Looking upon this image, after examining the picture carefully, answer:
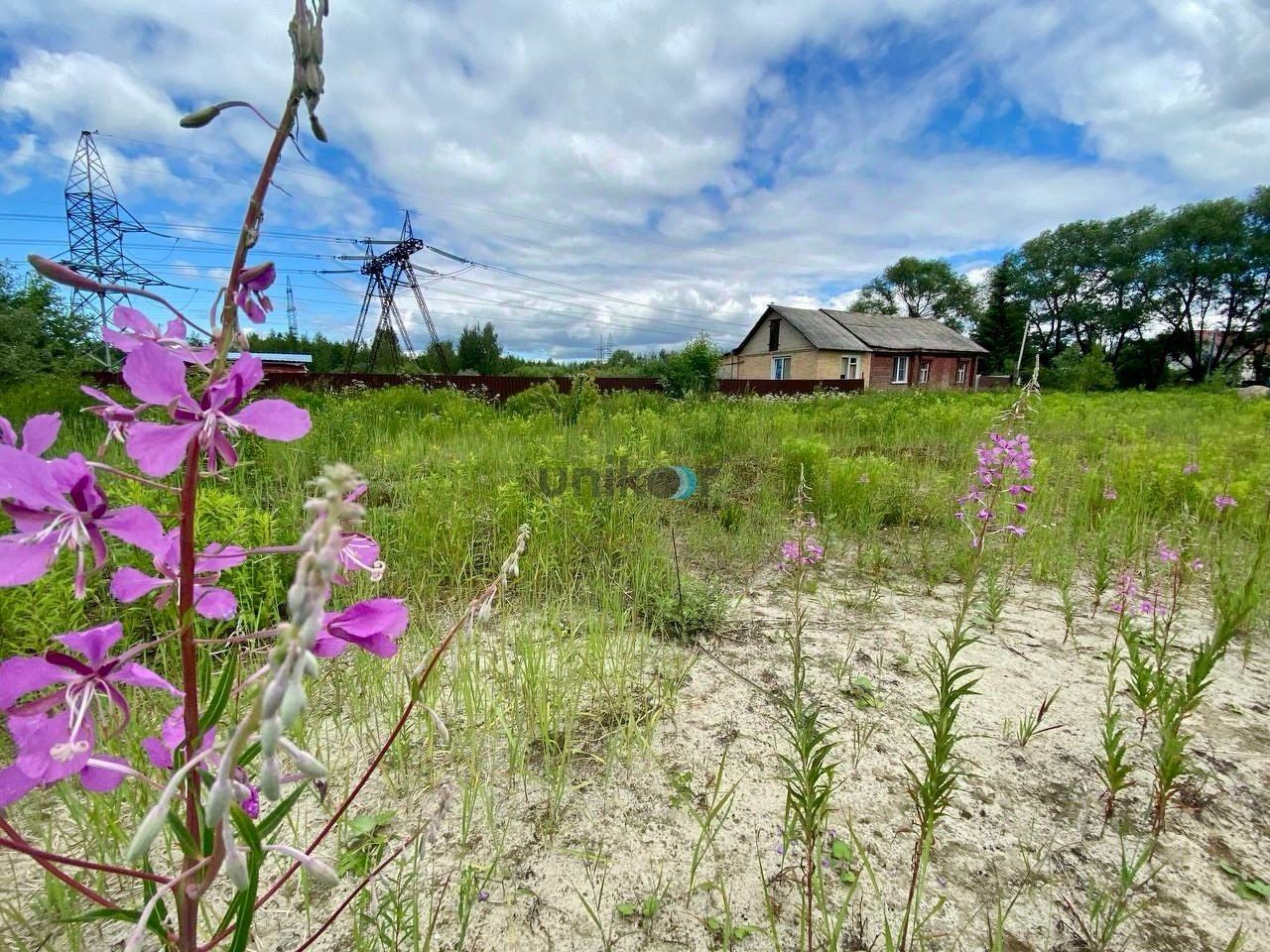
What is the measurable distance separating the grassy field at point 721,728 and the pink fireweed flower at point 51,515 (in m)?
0.41

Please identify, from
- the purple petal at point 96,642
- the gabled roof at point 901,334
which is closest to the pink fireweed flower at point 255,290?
the purple petal at point 96,642

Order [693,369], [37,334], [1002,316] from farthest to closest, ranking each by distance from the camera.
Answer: [1002,316] < [693,369] < [37,334]

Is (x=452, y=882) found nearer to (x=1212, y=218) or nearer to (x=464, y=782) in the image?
(x=464, y=782)

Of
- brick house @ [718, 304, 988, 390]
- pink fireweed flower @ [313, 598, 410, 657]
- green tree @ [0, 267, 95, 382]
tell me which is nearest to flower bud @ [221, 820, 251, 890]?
pink fireweed flower @ [313, 598, 410, 657]

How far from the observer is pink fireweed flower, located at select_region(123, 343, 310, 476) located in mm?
530

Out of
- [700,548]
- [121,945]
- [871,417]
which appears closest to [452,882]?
[121,945]

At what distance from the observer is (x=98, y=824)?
1197mm

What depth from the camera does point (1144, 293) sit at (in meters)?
38.3

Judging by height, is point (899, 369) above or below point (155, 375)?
above

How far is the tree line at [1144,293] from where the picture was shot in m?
34.0

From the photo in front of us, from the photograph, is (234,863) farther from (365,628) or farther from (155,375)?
(155,375)

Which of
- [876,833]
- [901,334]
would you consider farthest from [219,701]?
[901,334]

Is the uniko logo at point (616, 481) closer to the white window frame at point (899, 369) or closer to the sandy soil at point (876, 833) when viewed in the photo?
the sandy soil at point (876, 833)

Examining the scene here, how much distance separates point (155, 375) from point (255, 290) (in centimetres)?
13
